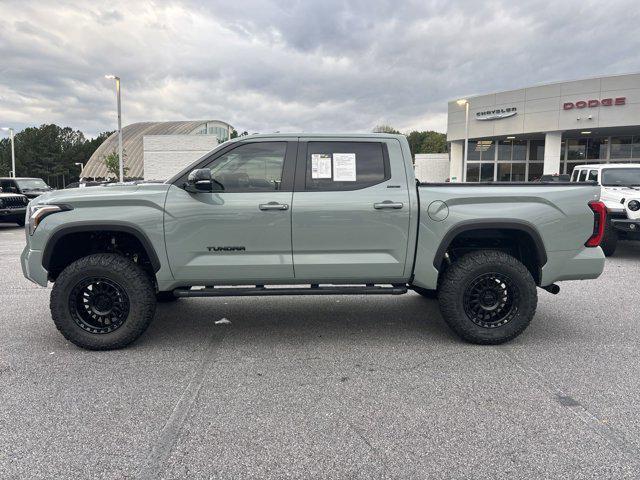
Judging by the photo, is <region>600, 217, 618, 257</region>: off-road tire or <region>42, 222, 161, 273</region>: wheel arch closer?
<region>42, 222, 161, 273</region>: wheel arch

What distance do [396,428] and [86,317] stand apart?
301 cm

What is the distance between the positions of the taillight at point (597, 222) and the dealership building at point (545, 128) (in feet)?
74.7

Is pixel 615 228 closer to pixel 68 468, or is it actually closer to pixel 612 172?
pixel 612 172

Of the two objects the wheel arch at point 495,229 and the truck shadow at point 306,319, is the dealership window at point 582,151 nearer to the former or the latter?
the truck shadow at point 306,319

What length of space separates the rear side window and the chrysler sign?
2885 cm

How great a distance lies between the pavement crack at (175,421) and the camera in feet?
8.55

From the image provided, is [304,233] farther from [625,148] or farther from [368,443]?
[625,148]

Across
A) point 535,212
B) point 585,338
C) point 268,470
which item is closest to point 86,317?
point 268,470

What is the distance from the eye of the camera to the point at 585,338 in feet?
15.4

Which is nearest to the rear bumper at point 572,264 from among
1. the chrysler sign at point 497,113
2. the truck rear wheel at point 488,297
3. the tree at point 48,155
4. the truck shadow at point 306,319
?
the truck rear wheel at point 488,297

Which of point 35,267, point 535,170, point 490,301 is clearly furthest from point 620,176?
point 535,170

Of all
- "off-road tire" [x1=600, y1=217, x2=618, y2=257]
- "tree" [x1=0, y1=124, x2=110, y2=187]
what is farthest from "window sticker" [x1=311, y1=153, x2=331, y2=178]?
"tree" [x1=0, y1=124, x2=110, y2=187]

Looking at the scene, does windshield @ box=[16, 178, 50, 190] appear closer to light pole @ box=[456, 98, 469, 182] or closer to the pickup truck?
the pickup truck

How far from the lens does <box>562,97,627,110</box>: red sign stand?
84.1ft
